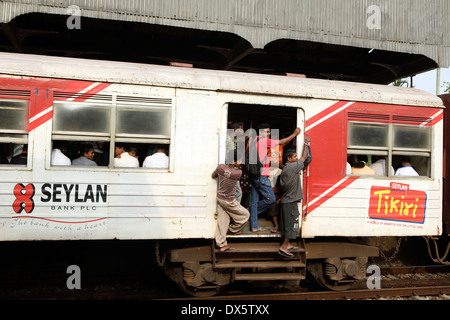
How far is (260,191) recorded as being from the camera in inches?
245

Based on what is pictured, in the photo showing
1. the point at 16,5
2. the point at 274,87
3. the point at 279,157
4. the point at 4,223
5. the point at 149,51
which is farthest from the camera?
the point at 149,51

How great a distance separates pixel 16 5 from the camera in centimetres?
759

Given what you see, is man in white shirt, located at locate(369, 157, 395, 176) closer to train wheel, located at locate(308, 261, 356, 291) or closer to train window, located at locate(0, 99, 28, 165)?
train wheel, located at locate(308, 261, 356, 291)

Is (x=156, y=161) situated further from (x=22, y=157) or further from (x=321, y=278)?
(x=321, y=278)

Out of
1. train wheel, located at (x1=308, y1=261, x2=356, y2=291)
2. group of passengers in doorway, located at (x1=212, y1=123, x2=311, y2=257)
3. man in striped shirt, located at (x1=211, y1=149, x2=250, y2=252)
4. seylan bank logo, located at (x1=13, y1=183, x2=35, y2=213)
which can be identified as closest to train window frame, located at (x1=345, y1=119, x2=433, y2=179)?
group of passengers in doorway, located at (x1=212, y1=123, x2=311, y2=257)

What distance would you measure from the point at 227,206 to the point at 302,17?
5.41 m

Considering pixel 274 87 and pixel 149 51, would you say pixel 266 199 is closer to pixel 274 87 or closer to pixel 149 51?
pixel 274 87

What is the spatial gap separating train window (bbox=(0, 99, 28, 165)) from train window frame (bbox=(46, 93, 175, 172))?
1.08 feet

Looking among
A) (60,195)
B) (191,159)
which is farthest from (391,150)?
(60,195)

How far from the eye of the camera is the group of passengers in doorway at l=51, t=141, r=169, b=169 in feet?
17.9

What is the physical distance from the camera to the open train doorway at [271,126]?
20.3ft
